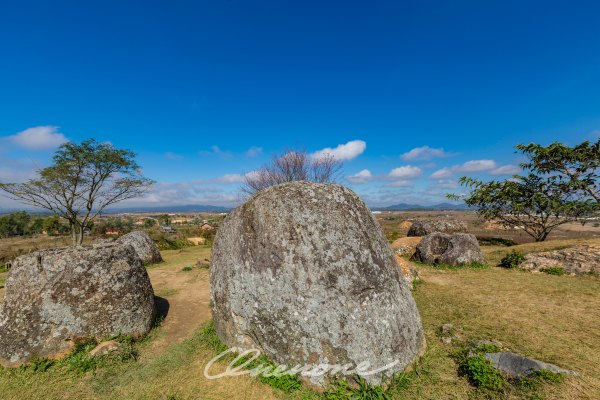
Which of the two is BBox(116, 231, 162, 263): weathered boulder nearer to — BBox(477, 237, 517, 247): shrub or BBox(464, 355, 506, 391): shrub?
BBox(464, 355, 506, 391): shrub

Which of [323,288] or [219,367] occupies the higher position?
[323,288]

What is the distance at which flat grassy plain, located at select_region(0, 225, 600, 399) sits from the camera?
4.76 m

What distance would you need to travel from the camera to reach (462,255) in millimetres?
13977

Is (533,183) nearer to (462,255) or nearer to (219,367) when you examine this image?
(462,255)

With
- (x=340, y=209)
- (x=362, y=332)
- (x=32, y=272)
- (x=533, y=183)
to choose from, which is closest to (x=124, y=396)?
(x=32, y=272)

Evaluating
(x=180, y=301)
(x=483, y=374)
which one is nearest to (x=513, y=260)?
(x=483, y=374)

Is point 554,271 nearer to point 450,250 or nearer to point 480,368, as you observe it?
point 450,250

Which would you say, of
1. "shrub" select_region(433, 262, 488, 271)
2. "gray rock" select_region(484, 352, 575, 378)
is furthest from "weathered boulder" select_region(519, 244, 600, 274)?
"gray rock" select_region(484, 352, 575, 378)

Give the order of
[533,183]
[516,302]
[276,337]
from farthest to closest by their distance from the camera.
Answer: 1. [533,183]
2. [516,302]
3. [276,337]

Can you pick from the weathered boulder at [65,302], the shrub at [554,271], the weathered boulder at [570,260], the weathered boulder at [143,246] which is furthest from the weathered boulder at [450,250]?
the weathered boulder at [143,246]

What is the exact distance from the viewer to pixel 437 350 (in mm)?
5734

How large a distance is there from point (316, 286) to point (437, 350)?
9.84ft

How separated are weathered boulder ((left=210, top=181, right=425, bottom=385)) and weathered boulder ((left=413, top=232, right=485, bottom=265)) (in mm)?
9938

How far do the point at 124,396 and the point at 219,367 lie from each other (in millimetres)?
1599
